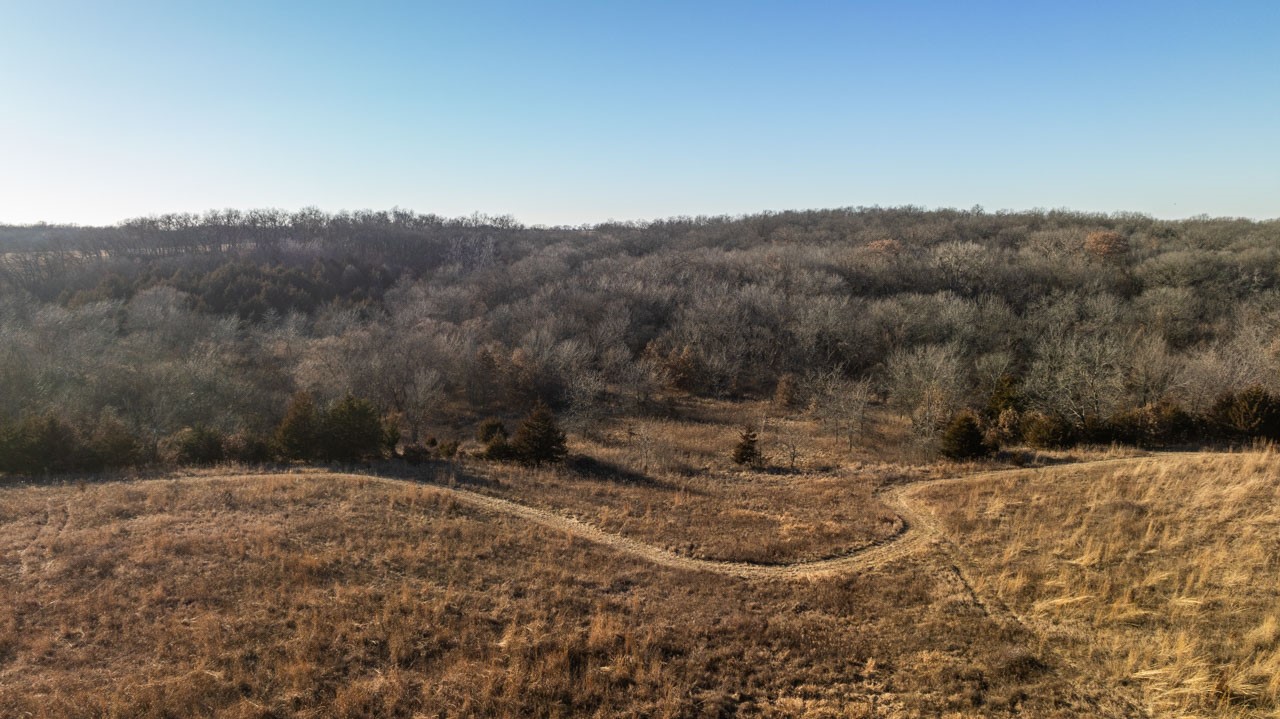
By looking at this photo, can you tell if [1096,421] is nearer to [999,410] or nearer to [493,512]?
[999,410]

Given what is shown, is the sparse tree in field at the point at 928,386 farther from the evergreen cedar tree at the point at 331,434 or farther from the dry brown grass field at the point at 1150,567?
the evergreen cedar tree at the point at 331,434

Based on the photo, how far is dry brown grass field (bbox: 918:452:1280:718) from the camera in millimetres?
10930

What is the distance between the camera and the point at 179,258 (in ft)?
254

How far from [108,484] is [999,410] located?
4039 cm

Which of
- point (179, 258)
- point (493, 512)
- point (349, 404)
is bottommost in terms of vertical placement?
point (493, 512)

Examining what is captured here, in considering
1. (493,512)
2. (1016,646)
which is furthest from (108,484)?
(1016,646)

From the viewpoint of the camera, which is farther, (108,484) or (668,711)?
(108,484)

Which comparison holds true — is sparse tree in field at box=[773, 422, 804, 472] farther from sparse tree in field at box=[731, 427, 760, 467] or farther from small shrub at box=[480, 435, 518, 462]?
small shrub at box=[480, 435, 518, 462]

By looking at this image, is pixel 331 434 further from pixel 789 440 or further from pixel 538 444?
pixel 789 440

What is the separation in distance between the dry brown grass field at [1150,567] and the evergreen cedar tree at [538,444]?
16.3 meters

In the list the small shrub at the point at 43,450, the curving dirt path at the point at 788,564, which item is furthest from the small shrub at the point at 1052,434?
the small shrub at the point at 43,450

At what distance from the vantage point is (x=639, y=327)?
60656 millimetres

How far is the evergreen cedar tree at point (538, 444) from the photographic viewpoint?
29234 millimetres

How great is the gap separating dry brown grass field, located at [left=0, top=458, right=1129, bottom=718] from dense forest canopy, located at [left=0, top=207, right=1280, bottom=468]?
1604 cm
